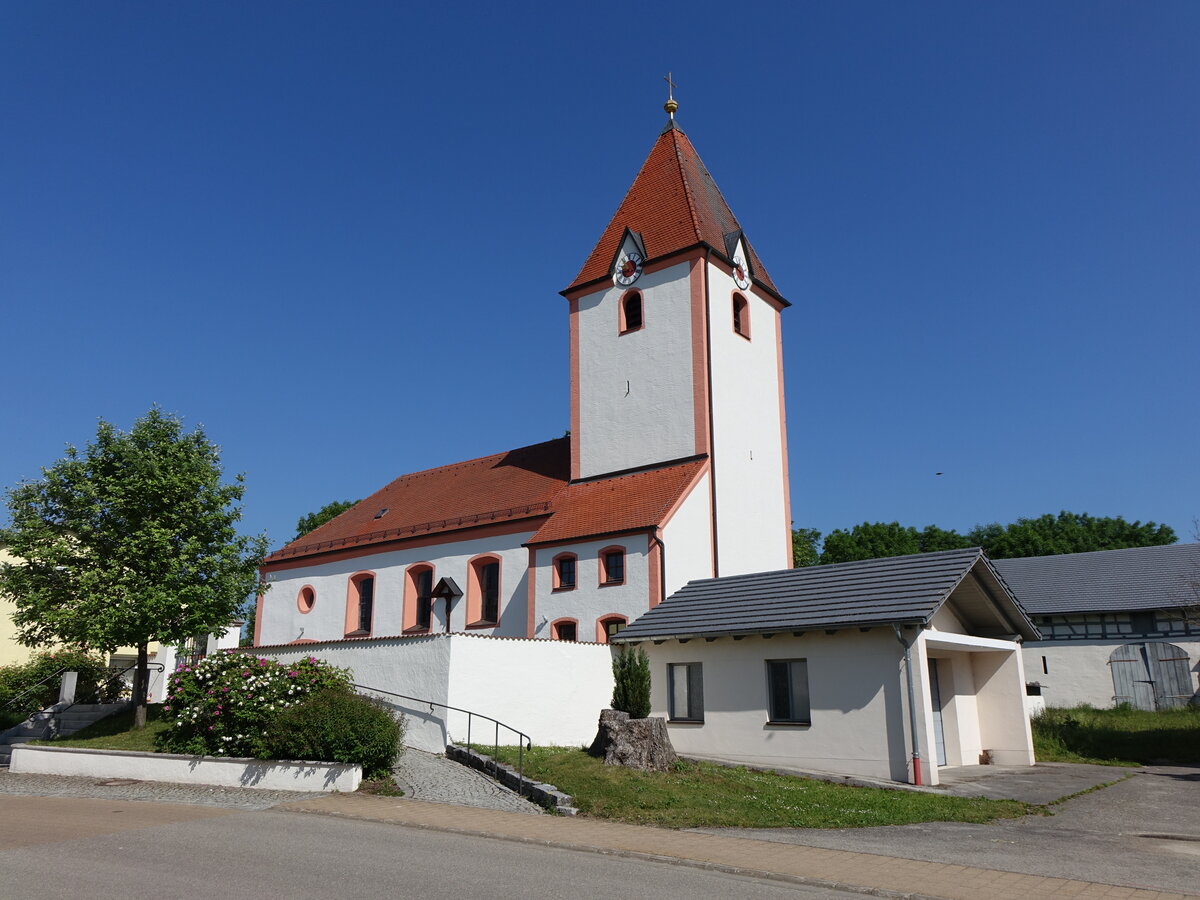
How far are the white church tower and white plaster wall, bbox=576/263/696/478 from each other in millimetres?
35

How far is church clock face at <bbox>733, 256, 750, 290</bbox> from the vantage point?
→ 2875 cm

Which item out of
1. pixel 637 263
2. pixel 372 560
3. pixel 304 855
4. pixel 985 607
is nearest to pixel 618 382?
pixel 637 263

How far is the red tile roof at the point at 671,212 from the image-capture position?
2833cm

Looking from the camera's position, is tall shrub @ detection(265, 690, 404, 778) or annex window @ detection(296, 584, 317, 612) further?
annex window @ detection(296, 584, 317, 612)

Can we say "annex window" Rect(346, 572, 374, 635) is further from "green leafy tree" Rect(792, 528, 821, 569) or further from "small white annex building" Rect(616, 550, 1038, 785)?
"green leafy tree" Rect(792, 528, 821, 569)

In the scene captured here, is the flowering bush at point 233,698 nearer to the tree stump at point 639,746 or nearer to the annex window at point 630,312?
the tree stump at point 639,746

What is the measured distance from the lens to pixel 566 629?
24.4m

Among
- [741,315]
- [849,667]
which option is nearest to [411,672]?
[849,667]

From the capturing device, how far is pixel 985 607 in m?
19.2

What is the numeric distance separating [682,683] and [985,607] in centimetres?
651

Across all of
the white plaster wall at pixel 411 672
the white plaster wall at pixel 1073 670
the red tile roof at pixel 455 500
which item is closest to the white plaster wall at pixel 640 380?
the red tile roof at pixel 455 500

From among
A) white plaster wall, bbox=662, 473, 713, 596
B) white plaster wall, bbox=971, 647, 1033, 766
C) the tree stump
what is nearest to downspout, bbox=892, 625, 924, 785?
the tree stump

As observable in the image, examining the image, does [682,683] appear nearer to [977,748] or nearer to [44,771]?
[977,748]

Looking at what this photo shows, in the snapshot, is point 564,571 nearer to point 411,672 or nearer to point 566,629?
point 566,629
